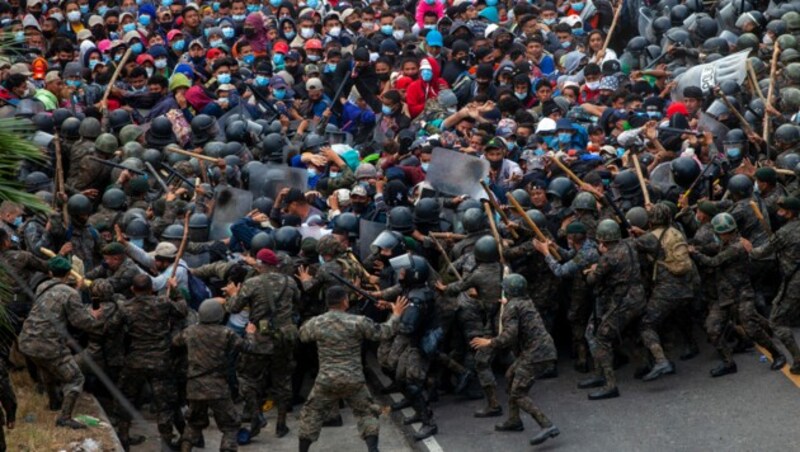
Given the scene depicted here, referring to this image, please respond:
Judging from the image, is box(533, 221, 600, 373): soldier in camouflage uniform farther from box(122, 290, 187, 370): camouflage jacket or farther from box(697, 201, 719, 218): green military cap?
box(122, 290, 187, 370): camouflage jacket

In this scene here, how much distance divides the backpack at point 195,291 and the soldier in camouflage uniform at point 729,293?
5.02 meters

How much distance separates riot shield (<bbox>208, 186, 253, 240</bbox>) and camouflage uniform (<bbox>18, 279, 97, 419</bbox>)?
306cm

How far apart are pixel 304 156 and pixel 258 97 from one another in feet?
9.83

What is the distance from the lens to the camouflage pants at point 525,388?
Answer: 49.4 ft

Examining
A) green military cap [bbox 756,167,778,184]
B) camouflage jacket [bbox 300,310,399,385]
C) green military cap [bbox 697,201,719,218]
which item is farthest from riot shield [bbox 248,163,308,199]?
green military cap [bbox 756,167,778,184]

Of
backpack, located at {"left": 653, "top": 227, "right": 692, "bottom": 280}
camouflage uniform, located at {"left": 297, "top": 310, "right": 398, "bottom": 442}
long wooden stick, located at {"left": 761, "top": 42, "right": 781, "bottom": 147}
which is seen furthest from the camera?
long wooden stick, located at {"left": 761, "top": 42, "right": 781, "bottom": 147}

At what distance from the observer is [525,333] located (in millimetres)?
15305

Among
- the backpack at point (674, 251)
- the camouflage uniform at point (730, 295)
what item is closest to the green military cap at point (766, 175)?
the camouflage uniform at point (730, 295)

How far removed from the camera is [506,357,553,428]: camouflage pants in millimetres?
15062

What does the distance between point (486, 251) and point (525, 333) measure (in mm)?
1249

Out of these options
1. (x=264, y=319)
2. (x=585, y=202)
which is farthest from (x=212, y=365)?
(x=585, y=202)

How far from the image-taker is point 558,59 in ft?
79.2

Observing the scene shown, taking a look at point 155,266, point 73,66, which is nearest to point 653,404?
point 155,266

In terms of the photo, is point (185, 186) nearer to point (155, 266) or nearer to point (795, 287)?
point (155, 266)
